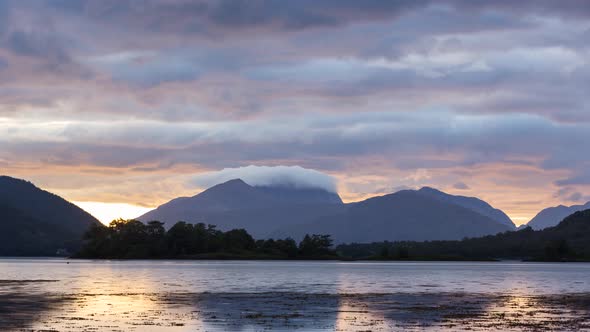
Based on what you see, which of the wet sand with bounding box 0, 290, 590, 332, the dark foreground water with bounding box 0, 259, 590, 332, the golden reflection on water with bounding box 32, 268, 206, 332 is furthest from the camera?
the dark foreground water with bounding box 0, 259, 590, 332

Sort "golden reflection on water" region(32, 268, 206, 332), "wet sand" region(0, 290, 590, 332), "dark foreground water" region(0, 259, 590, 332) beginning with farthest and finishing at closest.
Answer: "dark foreground water" region(0, 259, 590, 332) → "wet sand" region(0, 290, 590, 332) → "golden reflection on water" region(32, 268, 206, 332)

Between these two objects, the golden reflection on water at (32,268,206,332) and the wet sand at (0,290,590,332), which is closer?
the golden reflection on water at (32,268,206,332)

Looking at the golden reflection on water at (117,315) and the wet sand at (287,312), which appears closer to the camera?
the golden reflection on water at (117,315)

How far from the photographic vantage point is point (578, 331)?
181 ft

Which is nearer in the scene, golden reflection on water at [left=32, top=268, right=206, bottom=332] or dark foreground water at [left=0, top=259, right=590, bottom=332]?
golden reflection on water at [left=32, top=268, right=206, bottom=332]

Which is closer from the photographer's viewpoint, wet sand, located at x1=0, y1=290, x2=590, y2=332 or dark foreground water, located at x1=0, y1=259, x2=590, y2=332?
wet sand, located at x1=0, y1=290, x2=590, y2=332

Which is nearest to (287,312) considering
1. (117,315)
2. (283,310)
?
(283,310)

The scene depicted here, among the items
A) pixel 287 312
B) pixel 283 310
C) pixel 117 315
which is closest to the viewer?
pixel 117 315

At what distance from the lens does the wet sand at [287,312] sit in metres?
57.6

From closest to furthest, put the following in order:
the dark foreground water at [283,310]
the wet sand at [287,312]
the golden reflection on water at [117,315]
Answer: the golden reflection on water at [117,315] < the wet sand at [287,312] < the dark foreground water at [283,310]

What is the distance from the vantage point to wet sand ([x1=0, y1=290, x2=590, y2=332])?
5759 centimetres

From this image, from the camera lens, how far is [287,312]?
68.2 m

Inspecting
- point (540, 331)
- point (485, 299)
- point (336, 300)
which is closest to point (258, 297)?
point (336, 300)

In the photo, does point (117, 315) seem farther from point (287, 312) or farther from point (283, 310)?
point (283, 310)
